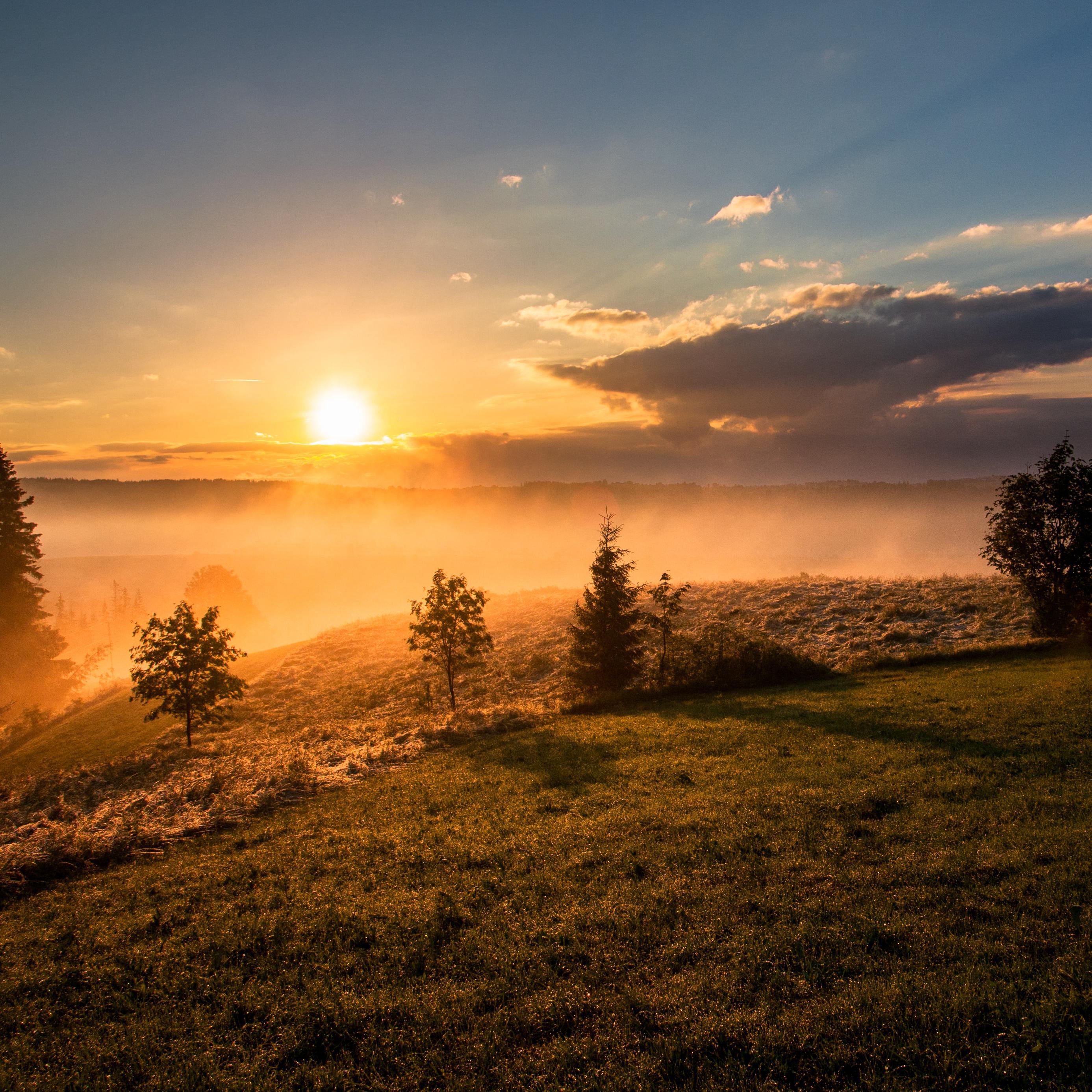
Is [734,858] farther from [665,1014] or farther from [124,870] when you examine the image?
[124,870]

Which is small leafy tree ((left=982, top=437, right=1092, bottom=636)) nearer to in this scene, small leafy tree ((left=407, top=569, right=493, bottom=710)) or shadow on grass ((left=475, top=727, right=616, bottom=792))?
shadow on grass ((left=475, top=727, right=616, bottom=792))

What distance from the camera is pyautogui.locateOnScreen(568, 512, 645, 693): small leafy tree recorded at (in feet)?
135

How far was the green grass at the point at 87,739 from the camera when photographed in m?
39.6

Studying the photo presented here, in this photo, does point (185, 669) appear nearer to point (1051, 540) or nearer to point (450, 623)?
point (450, 623)

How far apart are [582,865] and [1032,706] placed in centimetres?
2156

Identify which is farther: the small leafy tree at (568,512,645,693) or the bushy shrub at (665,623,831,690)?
the small leafy tree at (568,512,645,693)

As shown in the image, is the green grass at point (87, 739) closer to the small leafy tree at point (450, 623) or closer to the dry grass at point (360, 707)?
the dry grass at point (360, 707)

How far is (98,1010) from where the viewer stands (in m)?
10.8

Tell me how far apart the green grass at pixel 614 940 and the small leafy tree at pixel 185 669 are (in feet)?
74.4

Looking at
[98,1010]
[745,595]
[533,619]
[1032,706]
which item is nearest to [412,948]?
[98,1010]

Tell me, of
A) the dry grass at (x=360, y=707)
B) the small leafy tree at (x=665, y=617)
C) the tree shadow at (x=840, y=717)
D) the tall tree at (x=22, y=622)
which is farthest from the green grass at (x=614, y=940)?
the tall tree at (x=22, y=622)

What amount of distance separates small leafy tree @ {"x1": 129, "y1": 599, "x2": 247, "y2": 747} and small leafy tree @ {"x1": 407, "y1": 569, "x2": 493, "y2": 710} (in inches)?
503

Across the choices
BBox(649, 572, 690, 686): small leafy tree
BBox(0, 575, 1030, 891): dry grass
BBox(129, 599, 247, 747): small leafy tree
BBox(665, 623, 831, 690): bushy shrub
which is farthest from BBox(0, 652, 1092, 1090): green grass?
BBox(129, 599, 247, 747): small leafy tree

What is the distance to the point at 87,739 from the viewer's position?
4550 cm
